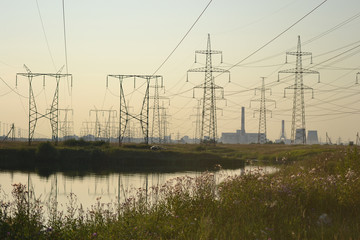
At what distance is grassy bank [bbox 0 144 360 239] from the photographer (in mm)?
10484

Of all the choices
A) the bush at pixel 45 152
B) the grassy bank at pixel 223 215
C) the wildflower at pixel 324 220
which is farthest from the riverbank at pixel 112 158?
the wildflower at pixel 324 220

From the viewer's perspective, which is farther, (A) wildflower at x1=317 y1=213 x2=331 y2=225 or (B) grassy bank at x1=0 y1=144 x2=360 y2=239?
(A) wildflower at x1=317 y1=213 x2=331 y2=225

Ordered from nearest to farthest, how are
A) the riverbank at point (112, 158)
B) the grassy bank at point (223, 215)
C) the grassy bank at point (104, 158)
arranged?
1. the grassy bank at point (223, 215)
2. the riverbank at point (112, 158)
3. the grassy bank at point (104, 158)

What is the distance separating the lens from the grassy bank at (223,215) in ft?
34.4

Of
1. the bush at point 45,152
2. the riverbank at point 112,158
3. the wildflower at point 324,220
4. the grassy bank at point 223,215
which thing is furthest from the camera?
the bush at point 45,152

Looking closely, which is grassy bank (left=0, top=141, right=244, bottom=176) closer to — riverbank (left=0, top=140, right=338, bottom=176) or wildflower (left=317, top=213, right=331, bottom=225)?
riverbank (left=0, top=140, right=338, bottom=176)

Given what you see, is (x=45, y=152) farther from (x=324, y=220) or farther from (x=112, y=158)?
(x=324, y=220)

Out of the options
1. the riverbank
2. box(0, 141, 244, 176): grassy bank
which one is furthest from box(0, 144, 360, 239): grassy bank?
box(0, 141, 244, 176): grassy bank

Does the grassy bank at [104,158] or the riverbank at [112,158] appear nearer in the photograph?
the riverbank at [112,158]

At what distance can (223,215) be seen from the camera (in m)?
12.5

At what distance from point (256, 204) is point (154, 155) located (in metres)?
54.0

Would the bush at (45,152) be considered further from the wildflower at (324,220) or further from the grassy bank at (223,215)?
the wildflower at (324,220)

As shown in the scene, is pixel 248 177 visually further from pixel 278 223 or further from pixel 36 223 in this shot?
pixel 36 223

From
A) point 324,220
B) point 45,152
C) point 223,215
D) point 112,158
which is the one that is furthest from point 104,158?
point 324,220
